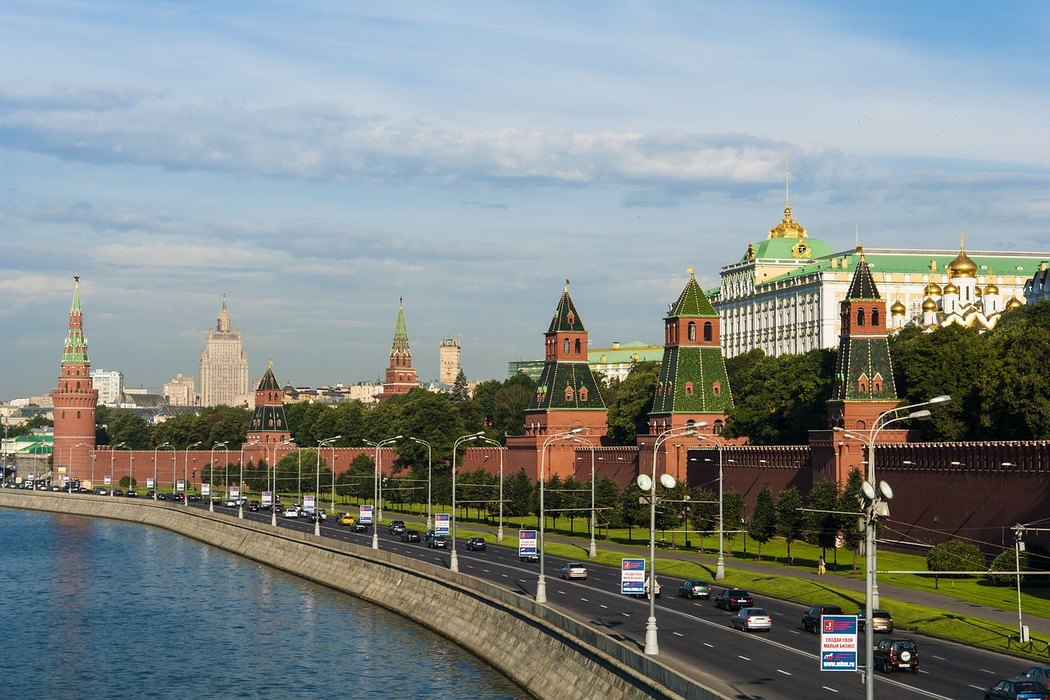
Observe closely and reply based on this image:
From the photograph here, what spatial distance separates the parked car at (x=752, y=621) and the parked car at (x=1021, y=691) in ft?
57.5

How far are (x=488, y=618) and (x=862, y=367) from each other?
160 ft

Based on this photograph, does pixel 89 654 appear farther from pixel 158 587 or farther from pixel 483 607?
pixel 158 587

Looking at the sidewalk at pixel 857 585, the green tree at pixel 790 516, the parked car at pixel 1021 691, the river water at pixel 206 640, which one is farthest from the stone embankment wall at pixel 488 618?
the green tree at pixel 790 516

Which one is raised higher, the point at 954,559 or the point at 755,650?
the point at 954,559

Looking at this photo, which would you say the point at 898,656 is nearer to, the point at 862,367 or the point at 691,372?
the point at 862,367

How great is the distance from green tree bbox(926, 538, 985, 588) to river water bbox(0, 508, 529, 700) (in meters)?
24.7

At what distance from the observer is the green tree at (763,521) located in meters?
98.6

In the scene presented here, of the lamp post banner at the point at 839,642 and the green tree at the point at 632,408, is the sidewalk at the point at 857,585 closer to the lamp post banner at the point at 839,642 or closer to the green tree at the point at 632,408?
the lamp post banner at the point at 839,642

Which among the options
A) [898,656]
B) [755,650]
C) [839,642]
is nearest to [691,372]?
[755,650]

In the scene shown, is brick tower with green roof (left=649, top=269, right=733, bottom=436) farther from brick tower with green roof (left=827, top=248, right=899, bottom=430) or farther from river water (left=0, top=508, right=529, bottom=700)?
→ river water (left=0, top=508, right=529, bottom=700)

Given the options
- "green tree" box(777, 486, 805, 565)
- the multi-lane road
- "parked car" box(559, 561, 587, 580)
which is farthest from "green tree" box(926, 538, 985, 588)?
"parked car" box(559, 561, 587, 580)

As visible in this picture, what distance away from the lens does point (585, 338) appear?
160000 mm

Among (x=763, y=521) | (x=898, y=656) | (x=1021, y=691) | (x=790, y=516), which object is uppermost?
(x=790, y=516)

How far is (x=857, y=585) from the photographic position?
262 feet
